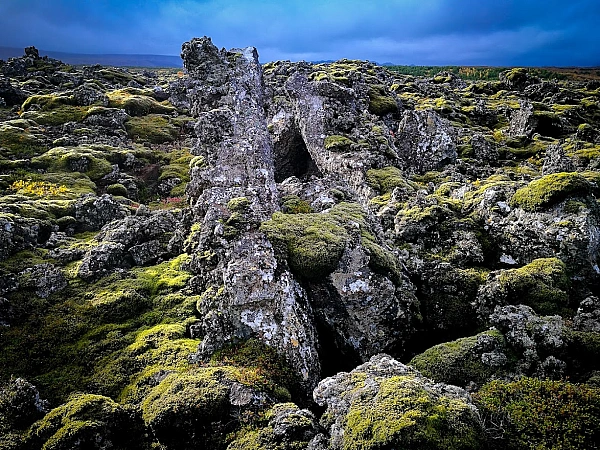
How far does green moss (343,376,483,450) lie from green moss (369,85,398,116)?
Answer: 30468mm

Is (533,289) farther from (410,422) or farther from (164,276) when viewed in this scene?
(164,276)

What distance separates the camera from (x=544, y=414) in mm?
6309

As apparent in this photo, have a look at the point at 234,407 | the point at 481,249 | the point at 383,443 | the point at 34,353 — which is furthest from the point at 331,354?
the point at 34,353

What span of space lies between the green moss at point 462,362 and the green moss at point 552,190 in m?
6.75

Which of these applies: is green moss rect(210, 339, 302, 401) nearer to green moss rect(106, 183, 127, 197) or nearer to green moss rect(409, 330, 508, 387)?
green moss rect(409, 330, 508, 387)

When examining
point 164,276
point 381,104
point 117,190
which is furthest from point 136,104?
point 164,276

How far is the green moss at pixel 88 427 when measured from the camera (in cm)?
729

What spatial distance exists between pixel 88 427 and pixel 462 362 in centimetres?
810

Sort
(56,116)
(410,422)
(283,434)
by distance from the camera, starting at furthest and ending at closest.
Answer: (56,116)
(283,434)
(410,422)

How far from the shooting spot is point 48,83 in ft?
201

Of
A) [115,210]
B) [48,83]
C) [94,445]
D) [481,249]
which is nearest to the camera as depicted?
[94,445]

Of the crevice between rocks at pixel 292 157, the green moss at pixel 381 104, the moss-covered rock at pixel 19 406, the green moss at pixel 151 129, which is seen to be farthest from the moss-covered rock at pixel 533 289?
the green moss at pixel 151 129

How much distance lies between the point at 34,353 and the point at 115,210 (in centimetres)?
1236

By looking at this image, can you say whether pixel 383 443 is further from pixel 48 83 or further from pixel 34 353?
pixel 48 83
